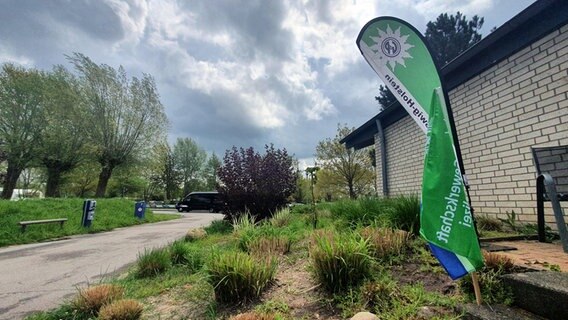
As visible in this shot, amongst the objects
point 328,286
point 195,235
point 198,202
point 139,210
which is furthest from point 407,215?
point 198,202

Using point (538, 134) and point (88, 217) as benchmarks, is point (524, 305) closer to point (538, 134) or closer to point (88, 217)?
point (538, 134)

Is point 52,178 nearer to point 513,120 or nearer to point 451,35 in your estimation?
point 513,120

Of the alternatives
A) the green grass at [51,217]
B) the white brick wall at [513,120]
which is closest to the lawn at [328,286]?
the white brick wall at [513,120]

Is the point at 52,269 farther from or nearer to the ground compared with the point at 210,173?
nearer to the ground

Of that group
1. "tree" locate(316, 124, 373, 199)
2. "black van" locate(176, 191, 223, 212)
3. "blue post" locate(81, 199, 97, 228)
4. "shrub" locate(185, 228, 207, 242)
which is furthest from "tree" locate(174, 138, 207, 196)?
"shrub" locate(185, 228, 207, 242)

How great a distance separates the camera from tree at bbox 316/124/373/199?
26.0 meters

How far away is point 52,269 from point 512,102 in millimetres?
8032

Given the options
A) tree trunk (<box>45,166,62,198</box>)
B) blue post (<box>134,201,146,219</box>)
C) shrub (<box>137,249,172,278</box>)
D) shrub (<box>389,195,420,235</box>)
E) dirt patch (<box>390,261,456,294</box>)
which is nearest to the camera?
dirt patch (<box>390,261,456,294</box>)

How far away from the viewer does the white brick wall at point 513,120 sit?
3.78 metres

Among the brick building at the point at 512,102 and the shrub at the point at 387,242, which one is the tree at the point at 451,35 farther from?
the shrub at the point at 387,242

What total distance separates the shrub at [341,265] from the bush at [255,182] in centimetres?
596

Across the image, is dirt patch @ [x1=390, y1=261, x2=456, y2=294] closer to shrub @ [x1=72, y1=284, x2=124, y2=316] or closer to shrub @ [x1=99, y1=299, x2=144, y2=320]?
shrub @ [x1=99, y1=299, x2=144, y2=320]

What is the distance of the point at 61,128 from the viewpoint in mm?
18203

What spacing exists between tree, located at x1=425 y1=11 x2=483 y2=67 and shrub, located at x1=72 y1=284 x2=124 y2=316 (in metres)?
20.8
